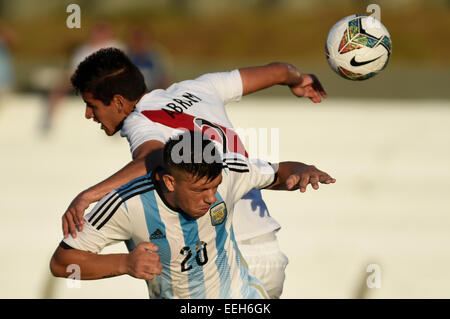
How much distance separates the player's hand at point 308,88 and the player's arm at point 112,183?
4.25ft

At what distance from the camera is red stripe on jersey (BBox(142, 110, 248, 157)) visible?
454 cm

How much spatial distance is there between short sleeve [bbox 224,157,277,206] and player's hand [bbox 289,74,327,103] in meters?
1.07

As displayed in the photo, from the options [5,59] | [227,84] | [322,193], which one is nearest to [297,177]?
[227,84]

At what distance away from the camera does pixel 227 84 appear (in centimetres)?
503

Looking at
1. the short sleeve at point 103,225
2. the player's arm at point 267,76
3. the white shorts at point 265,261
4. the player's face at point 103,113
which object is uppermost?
the player's arm at point 267,76

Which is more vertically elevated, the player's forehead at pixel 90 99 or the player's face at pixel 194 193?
the player's forehead at pixel 90 99

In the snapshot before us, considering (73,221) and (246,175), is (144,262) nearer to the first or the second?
(73,221)

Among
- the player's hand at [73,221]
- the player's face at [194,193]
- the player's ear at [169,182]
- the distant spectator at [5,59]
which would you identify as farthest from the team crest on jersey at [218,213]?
the distant spectator at [5,59]

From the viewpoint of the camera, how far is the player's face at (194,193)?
3670 millimetres

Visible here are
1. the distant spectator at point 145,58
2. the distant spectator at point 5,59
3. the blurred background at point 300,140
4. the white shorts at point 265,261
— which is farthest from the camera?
the distant spectator at point 5,59

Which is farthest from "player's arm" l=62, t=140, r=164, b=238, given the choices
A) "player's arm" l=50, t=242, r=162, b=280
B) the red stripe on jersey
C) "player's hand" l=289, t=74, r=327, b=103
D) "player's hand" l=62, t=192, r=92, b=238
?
"player's hand" l=289, t=74, r=327, b=103

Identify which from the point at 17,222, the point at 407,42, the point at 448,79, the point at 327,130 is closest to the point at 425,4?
the point at 407,42

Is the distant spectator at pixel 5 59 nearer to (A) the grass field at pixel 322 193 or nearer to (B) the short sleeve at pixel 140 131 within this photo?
(A) the grass field at pixel 322 193

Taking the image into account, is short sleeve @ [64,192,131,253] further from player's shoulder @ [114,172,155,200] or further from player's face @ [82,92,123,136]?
player's face @ [82,92,123,136]
